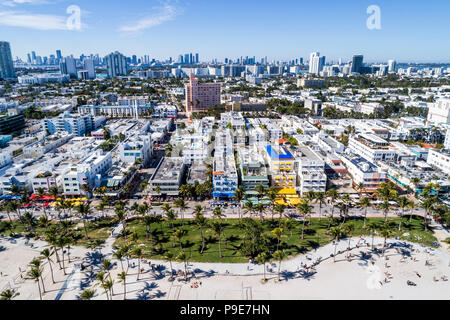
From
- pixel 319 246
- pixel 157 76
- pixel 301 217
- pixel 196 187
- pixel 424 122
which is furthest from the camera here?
pixel 157 76

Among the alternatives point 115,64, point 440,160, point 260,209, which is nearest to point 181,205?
point 260,209

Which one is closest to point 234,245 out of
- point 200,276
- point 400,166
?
point 200,276

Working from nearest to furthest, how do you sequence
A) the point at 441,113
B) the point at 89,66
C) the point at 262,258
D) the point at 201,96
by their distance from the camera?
the point at 262,258
the point at 441,113
the point at 201,96
the point at 89,66

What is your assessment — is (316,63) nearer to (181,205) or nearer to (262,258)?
(181,205)

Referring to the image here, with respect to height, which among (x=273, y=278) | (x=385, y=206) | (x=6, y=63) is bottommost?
(x=273, y=278)

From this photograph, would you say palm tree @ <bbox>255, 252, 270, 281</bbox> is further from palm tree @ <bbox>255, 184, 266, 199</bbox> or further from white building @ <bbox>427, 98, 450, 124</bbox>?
white building @ <bbox>427, 98, 450, 124</bbox>

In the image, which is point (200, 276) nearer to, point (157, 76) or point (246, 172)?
point (246, 172)
